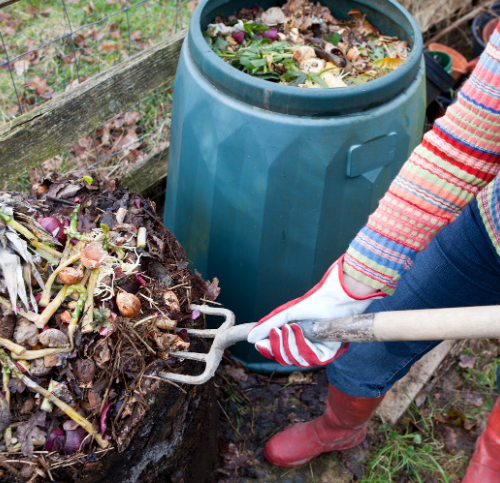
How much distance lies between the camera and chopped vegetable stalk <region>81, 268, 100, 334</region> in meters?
1.20

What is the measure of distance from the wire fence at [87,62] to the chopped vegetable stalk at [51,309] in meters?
1.23

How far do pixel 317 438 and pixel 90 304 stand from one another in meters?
1.11

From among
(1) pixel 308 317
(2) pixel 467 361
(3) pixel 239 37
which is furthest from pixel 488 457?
(3) pixel 239 37

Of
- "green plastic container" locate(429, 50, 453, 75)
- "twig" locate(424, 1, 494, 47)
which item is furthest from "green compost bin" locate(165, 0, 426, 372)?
"twig" locate(424, 1, 494, 47)

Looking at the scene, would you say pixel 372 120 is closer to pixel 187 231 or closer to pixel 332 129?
pixel 332 129

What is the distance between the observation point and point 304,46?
1.74 m

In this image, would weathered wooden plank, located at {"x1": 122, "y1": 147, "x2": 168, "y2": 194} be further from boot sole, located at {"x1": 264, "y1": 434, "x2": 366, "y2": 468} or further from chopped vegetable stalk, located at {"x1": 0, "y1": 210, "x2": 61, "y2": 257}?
boot sole, located at {"x1": 264, "y1": 434, "x2": 366, "y2": 468}

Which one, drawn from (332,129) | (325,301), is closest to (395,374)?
(325,301)

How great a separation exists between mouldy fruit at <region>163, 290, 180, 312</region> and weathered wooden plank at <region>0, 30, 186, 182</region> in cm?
93

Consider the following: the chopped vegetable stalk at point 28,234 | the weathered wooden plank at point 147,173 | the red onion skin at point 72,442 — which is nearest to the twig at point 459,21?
the weathered wooden plank at point 147,173

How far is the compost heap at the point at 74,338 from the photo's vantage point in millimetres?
1166

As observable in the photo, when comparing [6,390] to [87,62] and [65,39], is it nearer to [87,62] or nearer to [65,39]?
[87,62]

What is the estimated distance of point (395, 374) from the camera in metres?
1.56

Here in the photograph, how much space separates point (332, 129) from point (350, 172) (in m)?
0.16
